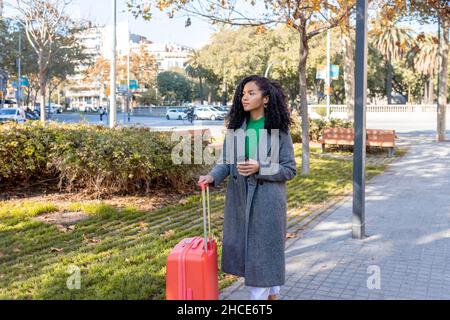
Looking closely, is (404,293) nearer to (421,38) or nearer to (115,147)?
(115,147)

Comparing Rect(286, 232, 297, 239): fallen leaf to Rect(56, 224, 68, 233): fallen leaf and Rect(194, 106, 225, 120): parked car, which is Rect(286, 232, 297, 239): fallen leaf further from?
Rect(194, 106, 225, 120): parked car

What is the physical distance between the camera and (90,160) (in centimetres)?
795

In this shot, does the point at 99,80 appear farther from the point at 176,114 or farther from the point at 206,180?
the point at 206,180

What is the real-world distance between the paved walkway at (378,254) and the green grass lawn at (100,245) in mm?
633

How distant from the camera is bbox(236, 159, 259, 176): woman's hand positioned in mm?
3496

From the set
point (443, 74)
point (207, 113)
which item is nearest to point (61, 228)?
point (443, 74)

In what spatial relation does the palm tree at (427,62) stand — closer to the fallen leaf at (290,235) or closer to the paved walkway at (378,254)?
the paved walkway at (378,254)

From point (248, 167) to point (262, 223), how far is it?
409 mm

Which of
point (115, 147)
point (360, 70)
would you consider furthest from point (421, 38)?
point (115, 147)

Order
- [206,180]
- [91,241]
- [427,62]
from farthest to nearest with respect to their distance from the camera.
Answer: [427,62]
[91,241]
[206,180]

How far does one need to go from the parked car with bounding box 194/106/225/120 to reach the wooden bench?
1244 inches

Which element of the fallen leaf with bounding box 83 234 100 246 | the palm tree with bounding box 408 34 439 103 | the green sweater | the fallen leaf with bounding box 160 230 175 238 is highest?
the palm tree with bounding box 408 34 439 103

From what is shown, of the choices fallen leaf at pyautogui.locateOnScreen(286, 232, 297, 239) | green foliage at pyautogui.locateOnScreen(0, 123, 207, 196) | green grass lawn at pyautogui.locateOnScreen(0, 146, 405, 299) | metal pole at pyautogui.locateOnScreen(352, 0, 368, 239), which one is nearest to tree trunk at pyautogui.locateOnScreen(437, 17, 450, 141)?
green grass lawn at pyautogui.locateOnScreen(0, 146, 405, 299)

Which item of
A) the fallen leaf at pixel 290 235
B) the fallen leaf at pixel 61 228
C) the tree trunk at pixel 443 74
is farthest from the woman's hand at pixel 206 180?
the tree trunk at pixel 443 74
